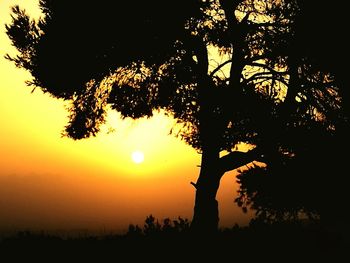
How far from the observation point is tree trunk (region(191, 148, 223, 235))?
13.1 meters

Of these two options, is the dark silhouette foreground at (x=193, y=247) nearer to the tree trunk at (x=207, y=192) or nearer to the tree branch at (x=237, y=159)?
the tree trunk at (x=207, y=192)

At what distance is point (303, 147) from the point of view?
1215 cm

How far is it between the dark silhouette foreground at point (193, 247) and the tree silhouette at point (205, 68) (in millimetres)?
2221

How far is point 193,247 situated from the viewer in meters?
8.63

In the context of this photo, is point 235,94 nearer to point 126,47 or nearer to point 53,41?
point 126,47

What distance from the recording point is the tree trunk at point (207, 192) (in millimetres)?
13148

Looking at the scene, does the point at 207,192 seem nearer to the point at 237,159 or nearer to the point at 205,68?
the point at 237,159

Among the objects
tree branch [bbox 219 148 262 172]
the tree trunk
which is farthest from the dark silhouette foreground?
tree branch [bbox 219 148 262 172]

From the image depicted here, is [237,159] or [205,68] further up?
[205,68]

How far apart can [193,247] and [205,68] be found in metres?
6.75

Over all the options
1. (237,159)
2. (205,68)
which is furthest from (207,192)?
(205,68)

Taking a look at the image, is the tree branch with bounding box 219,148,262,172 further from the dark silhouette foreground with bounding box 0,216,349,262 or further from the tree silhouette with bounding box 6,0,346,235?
the dark silhouette foreground with bounding box 0,216,349,262

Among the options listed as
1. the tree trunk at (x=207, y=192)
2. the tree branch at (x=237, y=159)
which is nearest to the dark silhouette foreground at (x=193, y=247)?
the tree trunk at (x=207, y=192)

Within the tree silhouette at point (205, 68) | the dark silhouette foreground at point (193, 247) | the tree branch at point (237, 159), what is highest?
the tree silhouette at point (205, 68)
